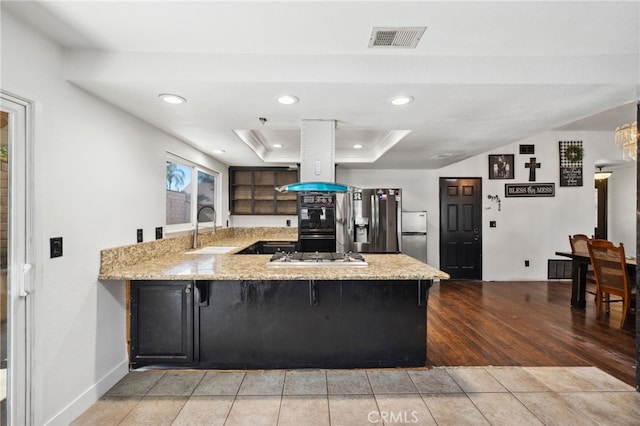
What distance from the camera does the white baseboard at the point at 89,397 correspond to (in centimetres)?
183

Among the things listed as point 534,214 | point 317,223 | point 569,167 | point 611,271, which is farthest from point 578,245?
Answer: point 317,223

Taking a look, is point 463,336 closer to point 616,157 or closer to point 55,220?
point 55,220

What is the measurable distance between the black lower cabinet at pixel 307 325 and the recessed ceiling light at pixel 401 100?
138 centimetres

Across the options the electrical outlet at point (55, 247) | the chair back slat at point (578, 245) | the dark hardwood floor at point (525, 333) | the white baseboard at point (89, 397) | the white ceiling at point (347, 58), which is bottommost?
the dark hardwood floor at point (525, 333)

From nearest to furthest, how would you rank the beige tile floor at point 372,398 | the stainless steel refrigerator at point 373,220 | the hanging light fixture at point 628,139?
1. the beige tile floor at point 372,398
2. the hanging light fixture at point 628,139
3. the stainless steel refrigerator at point 373,220

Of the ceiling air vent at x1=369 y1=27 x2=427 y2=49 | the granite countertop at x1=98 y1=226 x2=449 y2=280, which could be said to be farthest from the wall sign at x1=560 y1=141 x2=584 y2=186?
the ceiling air vent at x1=369 y1=27 x2=427 y2=49

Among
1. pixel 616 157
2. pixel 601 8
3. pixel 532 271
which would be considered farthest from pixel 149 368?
pixel 616 157

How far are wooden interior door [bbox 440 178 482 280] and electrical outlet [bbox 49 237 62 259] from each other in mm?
5667

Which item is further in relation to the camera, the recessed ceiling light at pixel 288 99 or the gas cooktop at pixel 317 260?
the gas cooktop at pixel 317 260

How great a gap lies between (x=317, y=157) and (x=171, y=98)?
4.03 ft

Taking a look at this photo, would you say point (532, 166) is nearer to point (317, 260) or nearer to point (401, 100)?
point (401, 100)

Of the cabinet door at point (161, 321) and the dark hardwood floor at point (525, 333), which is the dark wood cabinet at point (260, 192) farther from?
the cabinet door at point (161, 321)

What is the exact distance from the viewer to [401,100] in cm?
223

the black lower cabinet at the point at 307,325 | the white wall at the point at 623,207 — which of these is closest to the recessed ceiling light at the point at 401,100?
the black lower cabinet at the point at 307,325
